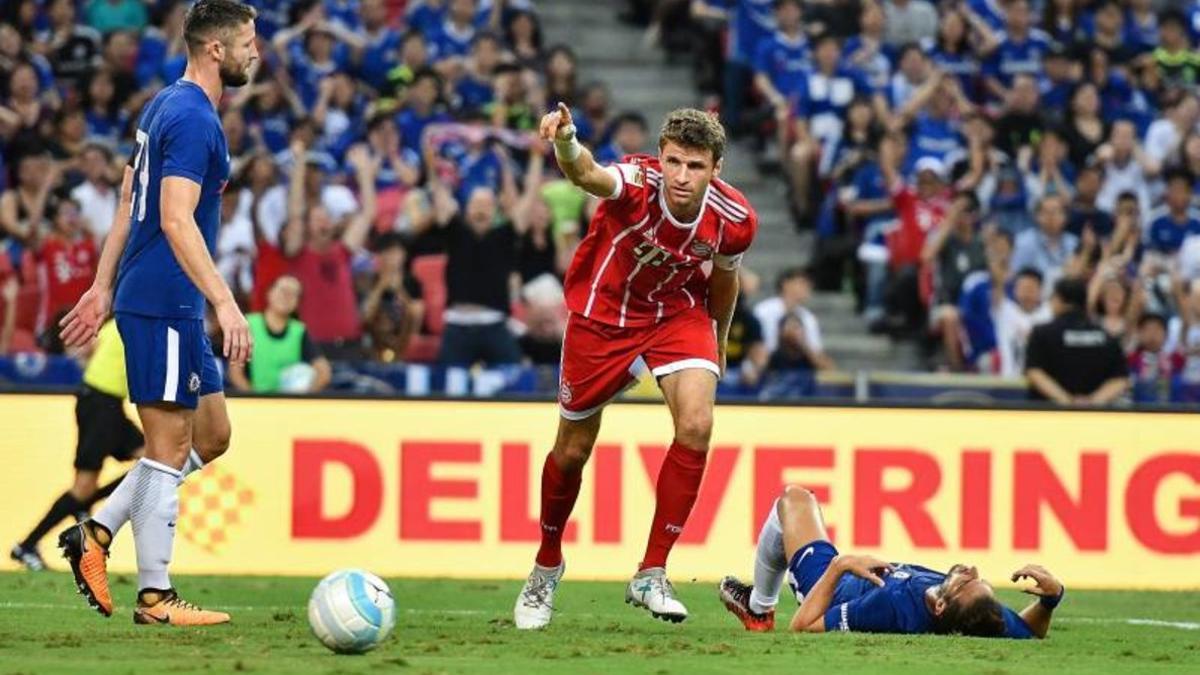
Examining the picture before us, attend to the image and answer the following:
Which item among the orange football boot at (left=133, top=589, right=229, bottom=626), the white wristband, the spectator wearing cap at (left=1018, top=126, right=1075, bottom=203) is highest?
the spectator wearing cap at (left=1018, top=126, right=1075, bottom=203)

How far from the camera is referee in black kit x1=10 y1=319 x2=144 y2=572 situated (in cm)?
1441

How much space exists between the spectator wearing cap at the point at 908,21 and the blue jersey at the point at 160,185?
45.1ft

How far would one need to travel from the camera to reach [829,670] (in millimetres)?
8703

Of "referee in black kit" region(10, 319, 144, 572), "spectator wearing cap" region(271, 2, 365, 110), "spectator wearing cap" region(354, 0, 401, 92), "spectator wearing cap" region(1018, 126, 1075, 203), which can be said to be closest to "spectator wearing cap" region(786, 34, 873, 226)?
"spectator wearing cap" region(1018, 126, 1075, 203)

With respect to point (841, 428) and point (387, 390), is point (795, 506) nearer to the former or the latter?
point (841, 428)

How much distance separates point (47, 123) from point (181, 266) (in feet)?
33.9

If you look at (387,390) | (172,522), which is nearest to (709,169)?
(172,522)

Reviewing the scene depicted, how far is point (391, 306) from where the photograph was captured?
707 inches

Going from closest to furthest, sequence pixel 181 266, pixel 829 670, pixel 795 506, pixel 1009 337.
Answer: pixel 829 670 < pixel 181 266 < pixel 795 506 < pixel 1009 337

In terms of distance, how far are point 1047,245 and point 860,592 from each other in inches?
399

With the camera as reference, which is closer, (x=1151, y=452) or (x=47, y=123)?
(x=1151, y=452)

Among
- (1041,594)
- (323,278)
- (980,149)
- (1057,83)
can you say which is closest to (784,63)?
(980,149)

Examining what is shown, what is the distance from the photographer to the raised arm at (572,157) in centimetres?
923

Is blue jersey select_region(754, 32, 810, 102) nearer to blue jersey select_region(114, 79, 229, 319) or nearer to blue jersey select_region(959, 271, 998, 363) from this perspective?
blue jersey select_region(959, 271, 998, 363)
